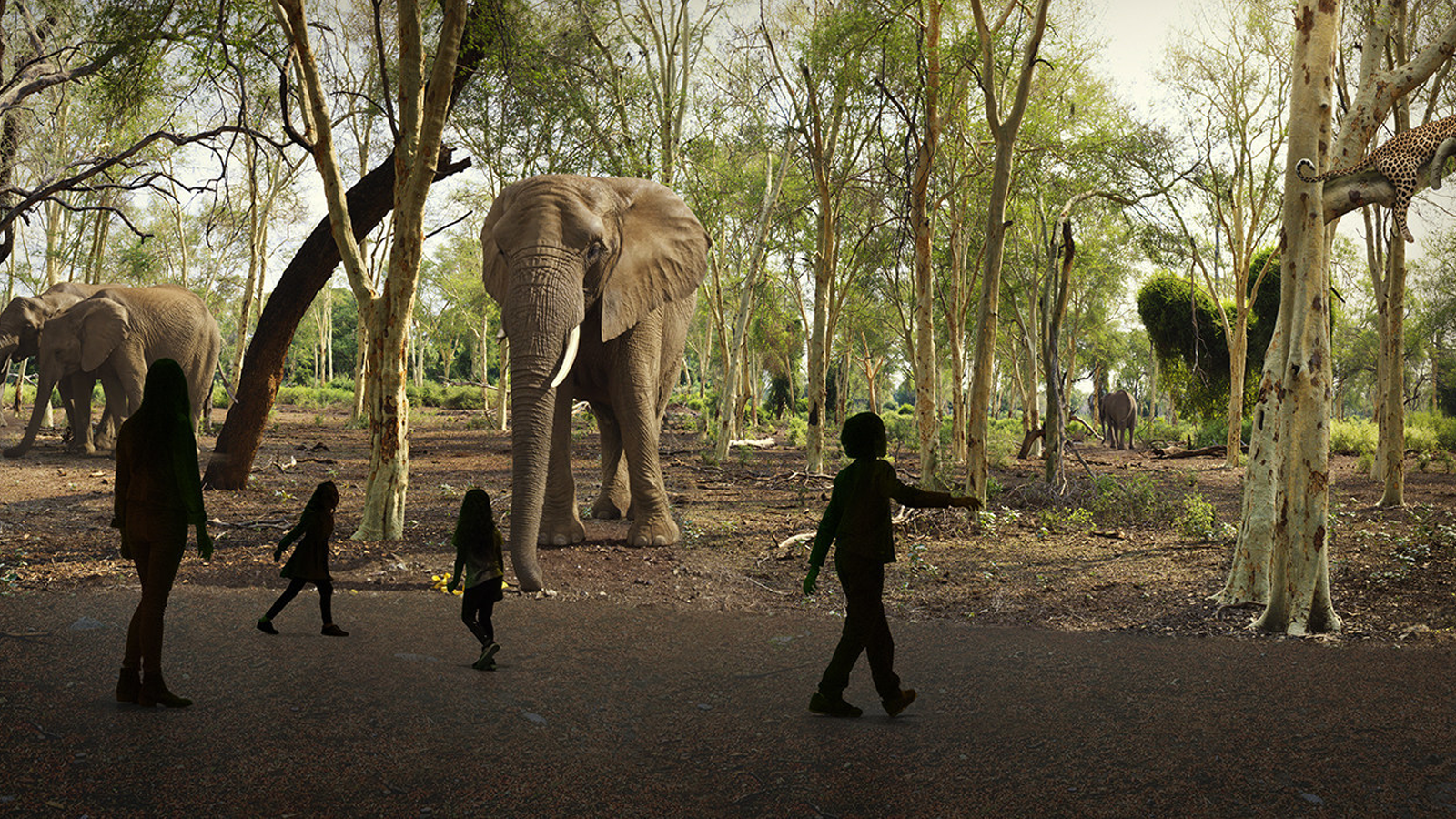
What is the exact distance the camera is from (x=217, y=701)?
14.4 feet

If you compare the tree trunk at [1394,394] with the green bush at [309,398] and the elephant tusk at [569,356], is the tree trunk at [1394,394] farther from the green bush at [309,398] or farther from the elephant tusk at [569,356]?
the green bush at [309,398]

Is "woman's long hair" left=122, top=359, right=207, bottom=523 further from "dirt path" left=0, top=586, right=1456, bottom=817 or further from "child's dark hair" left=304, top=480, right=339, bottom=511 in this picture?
"dirt path" left=0, top=586, right=1456, bottom=817

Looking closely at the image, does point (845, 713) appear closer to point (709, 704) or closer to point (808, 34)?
point (709, 704)

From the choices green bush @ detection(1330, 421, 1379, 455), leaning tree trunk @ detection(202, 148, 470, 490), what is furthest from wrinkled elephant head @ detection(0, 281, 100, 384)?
green bush @ detection(1330, 421, 1379, 455)

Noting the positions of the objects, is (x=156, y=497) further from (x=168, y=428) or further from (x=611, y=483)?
(x=611, y=483)

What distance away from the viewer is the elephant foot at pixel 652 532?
905 centimetres

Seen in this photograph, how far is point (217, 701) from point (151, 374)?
5.06ft

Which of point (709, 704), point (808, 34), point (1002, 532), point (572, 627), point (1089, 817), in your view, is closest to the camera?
point (1089, 817)

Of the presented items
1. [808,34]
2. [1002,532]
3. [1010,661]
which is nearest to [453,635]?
[1010,661]

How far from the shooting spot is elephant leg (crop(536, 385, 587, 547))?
8812 mm

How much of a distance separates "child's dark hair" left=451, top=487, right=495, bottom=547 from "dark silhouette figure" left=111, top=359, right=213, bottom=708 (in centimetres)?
121

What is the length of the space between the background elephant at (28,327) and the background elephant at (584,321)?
1196 centimetres

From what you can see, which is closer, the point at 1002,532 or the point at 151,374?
the point at 151,374

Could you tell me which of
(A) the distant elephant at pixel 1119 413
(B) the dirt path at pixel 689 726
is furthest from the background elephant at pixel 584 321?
(A) the distant elephant at pixel 1119 413
